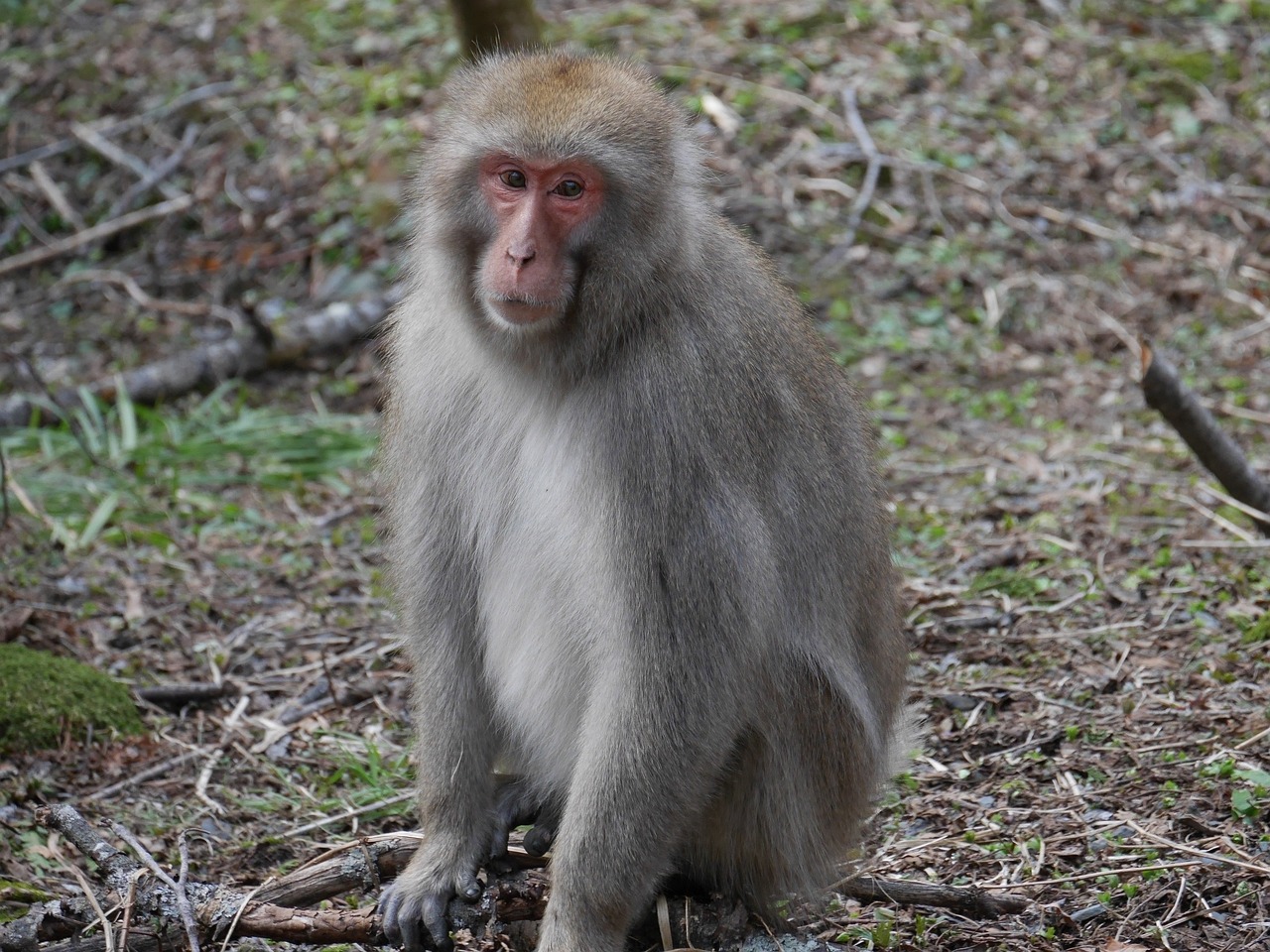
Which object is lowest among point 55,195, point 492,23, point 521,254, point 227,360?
point 227,360

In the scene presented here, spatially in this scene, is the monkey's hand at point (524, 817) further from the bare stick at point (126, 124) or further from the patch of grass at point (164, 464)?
the bare stick at point (126, 124)

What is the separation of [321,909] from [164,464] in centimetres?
406

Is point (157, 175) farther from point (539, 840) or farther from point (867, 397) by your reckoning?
point (539, 840)

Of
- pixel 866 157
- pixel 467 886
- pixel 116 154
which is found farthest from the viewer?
pixel 116 154

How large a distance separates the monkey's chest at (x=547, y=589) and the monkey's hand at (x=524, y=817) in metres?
0.12

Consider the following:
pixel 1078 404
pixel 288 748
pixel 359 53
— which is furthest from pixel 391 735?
pixel 359 53

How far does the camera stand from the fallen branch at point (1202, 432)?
5.34 meters

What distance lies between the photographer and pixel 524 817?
4.30 metres

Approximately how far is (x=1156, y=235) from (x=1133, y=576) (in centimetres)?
433

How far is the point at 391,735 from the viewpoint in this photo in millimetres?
5508

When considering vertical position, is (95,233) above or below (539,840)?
above

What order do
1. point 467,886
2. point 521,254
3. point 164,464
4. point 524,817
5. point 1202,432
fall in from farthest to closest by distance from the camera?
point 164,464 → point 1202,432 → point 524,817 → point 467,886 → point 521,254

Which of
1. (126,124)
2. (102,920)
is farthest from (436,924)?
Answer: (126,124)

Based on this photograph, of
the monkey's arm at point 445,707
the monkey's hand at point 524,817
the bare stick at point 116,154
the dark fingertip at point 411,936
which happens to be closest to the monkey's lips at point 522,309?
the monkey's arm at point 445,707
